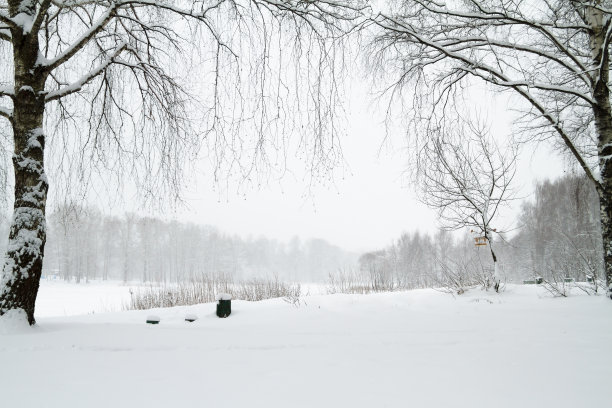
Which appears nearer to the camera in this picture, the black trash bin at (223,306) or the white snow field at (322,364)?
the white snow field at (322,364)

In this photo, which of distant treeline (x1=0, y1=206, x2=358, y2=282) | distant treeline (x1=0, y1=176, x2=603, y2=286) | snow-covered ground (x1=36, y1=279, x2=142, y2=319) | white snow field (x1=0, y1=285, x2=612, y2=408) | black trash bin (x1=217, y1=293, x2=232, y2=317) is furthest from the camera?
distant treeline (x1=0, y1=206, x2=358, y2=282)

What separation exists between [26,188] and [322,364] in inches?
148

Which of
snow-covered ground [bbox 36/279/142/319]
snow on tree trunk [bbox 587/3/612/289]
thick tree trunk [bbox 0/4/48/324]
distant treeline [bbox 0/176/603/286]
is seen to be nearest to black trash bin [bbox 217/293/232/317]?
distant treeline [bbox 0/176/603/286]

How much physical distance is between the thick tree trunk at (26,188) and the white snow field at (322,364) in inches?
12.8

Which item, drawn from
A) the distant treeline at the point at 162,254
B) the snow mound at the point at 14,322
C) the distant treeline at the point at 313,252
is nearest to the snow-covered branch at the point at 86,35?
the distant treeline at the point at 313,252

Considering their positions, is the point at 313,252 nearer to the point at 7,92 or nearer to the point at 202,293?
the point at 202,293

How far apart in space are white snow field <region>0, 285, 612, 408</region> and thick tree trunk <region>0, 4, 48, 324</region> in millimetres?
324

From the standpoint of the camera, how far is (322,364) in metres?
2.33

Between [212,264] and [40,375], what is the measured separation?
5010cm

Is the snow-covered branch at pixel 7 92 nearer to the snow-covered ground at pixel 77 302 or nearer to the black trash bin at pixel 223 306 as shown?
the snow-covered ground at pixel 77 302

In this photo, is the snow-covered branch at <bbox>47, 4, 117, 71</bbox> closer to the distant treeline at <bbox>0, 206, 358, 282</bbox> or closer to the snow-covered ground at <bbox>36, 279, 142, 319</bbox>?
the snow-covered ground at <bbox>36, 279, 142, 319</bbox>

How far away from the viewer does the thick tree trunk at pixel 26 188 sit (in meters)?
3.39

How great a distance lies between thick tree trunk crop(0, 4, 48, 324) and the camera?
11.1 ft

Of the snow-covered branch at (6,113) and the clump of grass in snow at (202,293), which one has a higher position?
the snow-covered branch at (6,113)
